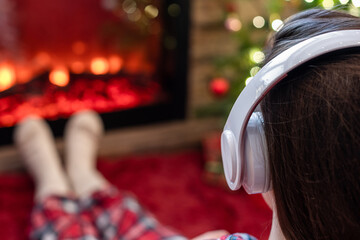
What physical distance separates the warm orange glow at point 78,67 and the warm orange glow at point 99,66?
0.12ft

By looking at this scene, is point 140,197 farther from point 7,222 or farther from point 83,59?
point 83,59

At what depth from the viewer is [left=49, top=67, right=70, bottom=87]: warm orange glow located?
167 cm

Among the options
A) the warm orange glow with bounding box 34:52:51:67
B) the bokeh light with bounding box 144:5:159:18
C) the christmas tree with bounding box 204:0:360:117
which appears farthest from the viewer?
the bokeh light with bounding box 144:5:159:18

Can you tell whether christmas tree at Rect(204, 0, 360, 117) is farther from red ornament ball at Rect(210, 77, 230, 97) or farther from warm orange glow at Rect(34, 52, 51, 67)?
warm orange glow at Rect(34, 52, 51, 67)

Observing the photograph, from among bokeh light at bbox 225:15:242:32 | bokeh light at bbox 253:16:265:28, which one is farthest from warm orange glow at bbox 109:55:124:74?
bokeh light at bbox 253:16:265:28

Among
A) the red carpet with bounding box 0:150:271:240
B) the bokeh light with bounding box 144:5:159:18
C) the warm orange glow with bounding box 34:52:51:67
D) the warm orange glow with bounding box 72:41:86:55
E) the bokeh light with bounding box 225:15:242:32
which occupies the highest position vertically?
the bokeh light with bounding box 144:5:159:18

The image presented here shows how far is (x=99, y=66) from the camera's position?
1.76 m

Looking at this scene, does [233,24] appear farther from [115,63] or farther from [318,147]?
[318,147]

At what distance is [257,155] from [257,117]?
0.04m

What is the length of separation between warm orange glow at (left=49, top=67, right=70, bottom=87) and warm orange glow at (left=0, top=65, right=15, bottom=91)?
0.13 m

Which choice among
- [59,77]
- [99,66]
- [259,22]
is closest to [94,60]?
[99,66]

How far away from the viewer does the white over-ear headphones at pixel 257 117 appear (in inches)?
17.6

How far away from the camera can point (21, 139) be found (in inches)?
59.6

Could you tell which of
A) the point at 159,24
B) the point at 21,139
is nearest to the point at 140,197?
the point at 21,139
